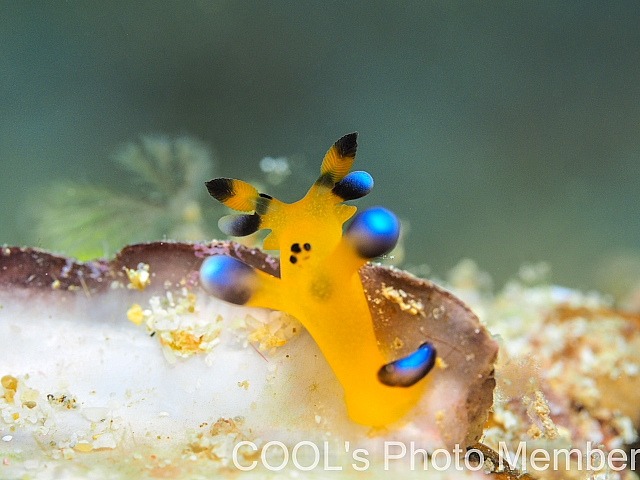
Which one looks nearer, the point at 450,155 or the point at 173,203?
the point at 173,203

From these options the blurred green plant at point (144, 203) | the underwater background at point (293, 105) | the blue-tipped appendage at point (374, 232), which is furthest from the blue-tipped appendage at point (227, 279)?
the blurred green plant at point (144, 203)

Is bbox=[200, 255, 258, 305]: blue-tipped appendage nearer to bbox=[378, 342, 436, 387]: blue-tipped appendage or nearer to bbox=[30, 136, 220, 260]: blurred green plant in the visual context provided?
bbox=[378, 342, 436, 387]: blue-tipped appendage

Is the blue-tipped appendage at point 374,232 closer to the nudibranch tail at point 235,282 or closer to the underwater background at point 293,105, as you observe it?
the nudibranch tail at point 235,282

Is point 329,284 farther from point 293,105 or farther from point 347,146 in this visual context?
point 293,105

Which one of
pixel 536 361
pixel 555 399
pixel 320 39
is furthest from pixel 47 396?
pixel 555 399

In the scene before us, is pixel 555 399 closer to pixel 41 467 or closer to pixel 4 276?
pixel 41 467

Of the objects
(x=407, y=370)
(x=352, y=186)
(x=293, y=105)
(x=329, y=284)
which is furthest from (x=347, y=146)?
(x=293, y=105)

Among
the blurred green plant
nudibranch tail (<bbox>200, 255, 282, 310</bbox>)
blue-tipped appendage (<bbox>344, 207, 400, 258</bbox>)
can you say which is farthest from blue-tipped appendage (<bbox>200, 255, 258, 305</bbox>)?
the blurred green plant
